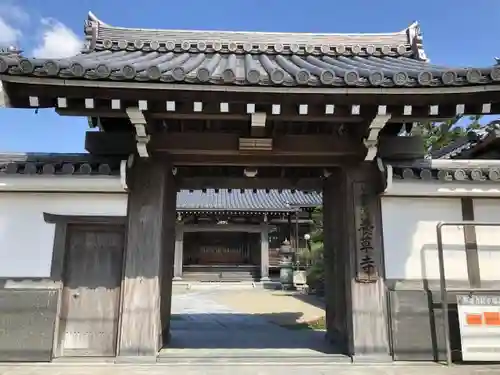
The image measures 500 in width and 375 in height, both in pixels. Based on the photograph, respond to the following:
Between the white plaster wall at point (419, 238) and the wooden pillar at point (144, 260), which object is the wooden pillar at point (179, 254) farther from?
the white plaster wall at point (419, 238)

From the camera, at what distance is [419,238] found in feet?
16.0

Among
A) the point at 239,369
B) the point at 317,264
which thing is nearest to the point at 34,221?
the point at 239,369

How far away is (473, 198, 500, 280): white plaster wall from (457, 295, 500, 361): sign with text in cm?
45

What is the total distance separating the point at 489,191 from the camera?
4.90 meters

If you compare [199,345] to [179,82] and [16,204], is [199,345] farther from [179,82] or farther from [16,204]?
[179,82]

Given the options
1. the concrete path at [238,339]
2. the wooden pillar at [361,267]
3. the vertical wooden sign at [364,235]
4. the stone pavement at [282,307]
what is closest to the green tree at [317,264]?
the stone pavement at [282,307]

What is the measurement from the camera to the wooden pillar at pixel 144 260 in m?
4.53

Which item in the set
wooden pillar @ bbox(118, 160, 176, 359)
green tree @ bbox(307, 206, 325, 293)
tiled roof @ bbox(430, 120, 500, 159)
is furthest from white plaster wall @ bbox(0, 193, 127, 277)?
green tree @ bbox(307, 206, 325, 293)

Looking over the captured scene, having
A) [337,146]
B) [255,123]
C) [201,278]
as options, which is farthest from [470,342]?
[201,278]

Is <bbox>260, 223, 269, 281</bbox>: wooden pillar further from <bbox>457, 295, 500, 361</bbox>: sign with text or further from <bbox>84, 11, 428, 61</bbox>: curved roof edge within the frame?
<bbox>457, 295, 500, 361</bbox>: sign with text

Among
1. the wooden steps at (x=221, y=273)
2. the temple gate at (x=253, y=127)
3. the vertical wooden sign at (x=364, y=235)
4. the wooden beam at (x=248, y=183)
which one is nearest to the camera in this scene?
the temple gate at (x=253, y=127)

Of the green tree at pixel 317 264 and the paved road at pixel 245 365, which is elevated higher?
the green tree at pixel 317 264

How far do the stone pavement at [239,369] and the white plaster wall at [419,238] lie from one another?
1046mm

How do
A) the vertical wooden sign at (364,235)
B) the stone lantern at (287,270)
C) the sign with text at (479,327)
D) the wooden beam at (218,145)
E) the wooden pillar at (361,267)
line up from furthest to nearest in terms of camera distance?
the stone lantern at (287,270) → the wooden beam at (218,145) → the vertical wooden sign at (364,235) → the wooden pillar at (361,267) → the sign with text at (479,327)
